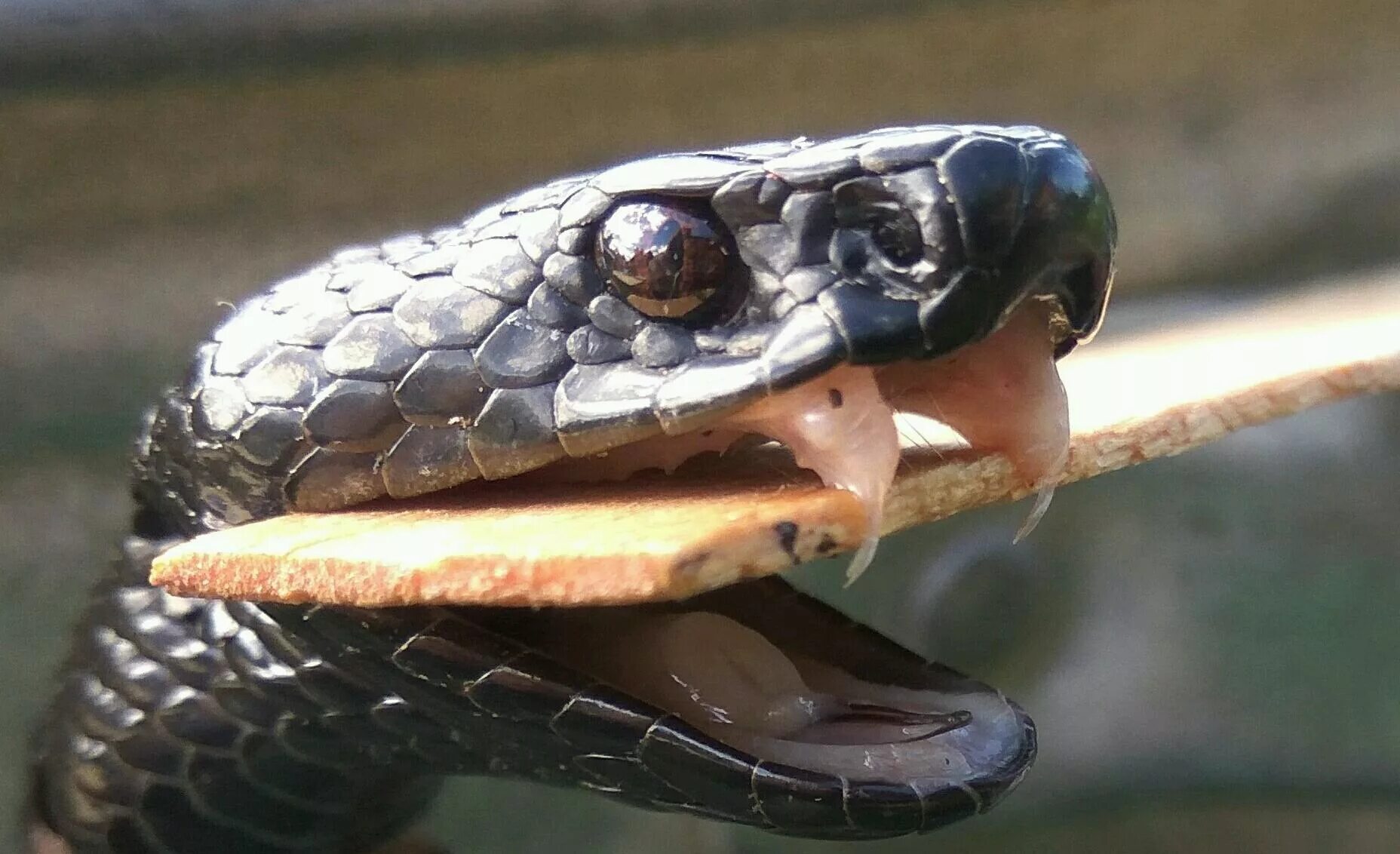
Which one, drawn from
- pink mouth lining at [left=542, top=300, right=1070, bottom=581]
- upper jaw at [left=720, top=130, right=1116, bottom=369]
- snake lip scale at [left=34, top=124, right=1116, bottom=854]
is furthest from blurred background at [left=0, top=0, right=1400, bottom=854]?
upper jaw at [left=720, top=130, right=1116, bottom=369]

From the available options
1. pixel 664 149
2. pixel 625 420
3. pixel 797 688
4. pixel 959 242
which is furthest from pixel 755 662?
pixel 664 149

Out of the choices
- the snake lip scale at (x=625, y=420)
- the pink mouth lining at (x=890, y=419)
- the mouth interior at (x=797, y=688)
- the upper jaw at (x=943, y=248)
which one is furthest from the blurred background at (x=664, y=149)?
the upper jaw at (x=943, y=248)

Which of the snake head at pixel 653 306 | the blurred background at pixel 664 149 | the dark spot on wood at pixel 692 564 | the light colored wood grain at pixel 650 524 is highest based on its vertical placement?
the snake head at pixel 653 306

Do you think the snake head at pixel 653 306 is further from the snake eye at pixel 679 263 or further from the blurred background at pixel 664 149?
the blurred background at pixel 664 149

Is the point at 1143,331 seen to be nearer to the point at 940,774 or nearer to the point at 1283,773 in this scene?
the point at 1283,773

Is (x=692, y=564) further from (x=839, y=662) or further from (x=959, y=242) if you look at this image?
(x=839, y=662)

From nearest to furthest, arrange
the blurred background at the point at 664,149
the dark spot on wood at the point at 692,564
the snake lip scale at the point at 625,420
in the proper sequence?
the dark spot on wood at the point at 692,564 → the snake lip scale at the point at 625,420 → the blurred background at the point at 664,149

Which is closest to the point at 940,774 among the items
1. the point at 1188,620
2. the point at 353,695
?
the point at 353,695
